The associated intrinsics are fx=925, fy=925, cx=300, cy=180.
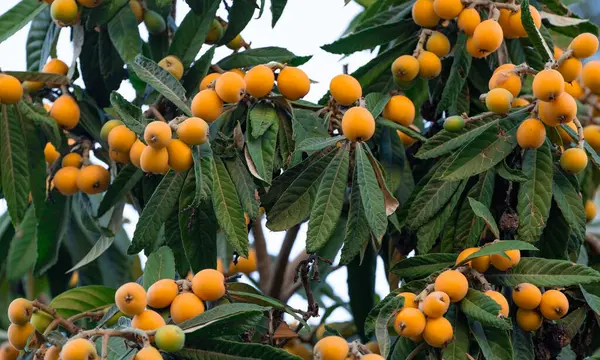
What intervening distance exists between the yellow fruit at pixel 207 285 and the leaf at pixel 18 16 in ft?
2.75

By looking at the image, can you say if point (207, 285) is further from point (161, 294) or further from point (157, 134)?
point (157, 134)

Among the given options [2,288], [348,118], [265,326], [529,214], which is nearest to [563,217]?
[529,214]

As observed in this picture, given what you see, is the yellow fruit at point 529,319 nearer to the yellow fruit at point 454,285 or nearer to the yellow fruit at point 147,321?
the yellow fruit at point 454,285

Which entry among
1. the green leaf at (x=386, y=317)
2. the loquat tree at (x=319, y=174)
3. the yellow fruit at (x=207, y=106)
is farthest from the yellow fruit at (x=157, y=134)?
the green leaf at (x=386, y=317)

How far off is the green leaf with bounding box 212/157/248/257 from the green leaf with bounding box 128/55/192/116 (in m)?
0.15

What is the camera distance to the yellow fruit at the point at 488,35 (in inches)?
71.9

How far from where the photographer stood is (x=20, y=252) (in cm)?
237

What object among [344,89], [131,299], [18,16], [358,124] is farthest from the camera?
[18,16]

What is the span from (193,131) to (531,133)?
2.04 ft

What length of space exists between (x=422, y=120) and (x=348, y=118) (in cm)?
68

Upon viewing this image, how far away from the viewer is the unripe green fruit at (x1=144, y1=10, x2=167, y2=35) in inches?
84.7

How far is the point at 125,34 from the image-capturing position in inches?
81.7

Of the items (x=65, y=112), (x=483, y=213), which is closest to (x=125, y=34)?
(x=65, y=112)

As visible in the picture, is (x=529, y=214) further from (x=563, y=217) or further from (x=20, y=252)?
(x=20, y=252)
